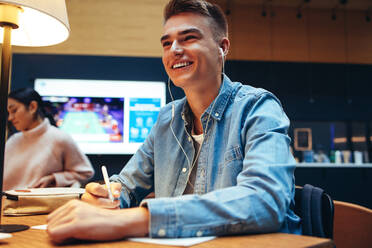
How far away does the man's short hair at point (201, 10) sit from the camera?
1.22m

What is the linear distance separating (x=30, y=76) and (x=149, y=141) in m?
3.04

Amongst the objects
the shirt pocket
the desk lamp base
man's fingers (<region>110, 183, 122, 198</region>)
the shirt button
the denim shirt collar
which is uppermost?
the denim shirt collar

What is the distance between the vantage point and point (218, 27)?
1.27 metres

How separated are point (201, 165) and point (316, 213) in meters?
0.39

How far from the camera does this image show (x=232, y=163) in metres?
1.00

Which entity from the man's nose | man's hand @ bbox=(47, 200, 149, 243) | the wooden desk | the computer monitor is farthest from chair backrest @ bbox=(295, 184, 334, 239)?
the computer monitor

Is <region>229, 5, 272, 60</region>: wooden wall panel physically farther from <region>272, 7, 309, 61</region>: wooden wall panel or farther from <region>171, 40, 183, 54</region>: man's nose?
<region>171, 40, 183, 54</region>: man's nose

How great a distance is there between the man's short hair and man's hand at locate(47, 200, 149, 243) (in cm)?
84

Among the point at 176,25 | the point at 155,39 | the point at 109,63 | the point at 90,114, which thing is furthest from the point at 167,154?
the point at 155,39

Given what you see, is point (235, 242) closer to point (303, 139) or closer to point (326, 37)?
point (303, 139)

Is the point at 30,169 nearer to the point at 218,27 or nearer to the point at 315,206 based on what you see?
the point at 218,27

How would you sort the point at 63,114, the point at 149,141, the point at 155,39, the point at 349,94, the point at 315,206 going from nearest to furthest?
the point at 315,206 < the point at 149,141 < the point at 63,114 < the point at 155,39 < the point at 349,94

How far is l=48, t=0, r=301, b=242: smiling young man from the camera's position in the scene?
0.65 m

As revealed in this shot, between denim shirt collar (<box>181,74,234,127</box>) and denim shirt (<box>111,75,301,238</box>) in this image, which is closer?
denim shirt (<box>111,75,301,238</box>)
